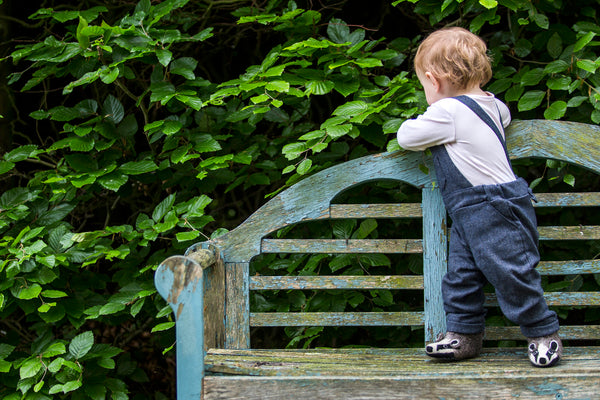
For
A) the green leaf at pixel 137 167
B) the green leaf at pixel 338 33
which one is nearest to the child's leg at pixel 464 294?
the green leaf at pixel 338 33

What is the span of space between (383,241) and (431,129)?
40 cm

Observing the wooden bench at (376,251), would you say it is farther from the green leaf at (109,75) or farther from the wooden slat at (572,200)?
the green leaf at (109,75)

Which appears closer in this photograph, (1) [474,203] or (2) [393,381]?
(2) [393,381]

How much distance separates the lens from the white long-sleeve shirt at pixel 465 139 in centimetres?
177

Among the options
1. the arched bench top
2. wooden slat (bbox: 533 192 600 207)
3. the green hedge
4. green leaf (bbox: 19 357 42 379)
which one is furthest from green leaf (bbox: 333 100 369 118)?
green leaf (bbox: 19 357 42 379)

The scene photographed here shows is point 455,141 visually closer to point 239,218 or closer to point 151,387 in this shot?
point 239,218

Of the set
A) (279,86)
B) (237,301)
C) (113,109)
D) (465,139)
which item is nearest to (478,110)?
(465,139)

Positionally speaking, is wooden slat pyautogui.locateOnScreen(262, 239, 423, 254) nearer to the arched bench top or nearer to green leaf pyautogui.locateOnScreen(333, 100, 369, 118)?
the arched bench top

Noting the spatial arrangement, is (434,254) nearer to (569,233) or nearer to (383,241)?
(383,241)

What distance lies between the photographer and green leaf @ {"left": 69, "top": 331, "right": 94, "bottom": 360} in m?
2.20

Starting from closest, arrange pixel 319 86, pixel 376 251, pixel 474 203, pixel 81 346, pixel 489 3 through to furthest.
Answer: pixel 474 203
pixel 489 3
pixel 376 251
pixel 319 86
pixel 81 346

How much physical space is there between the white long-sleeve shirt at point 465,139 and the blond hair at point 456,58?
2.5 inches

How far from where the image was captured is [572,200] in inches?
75.8

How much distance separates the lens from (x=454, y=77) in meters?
1.80
